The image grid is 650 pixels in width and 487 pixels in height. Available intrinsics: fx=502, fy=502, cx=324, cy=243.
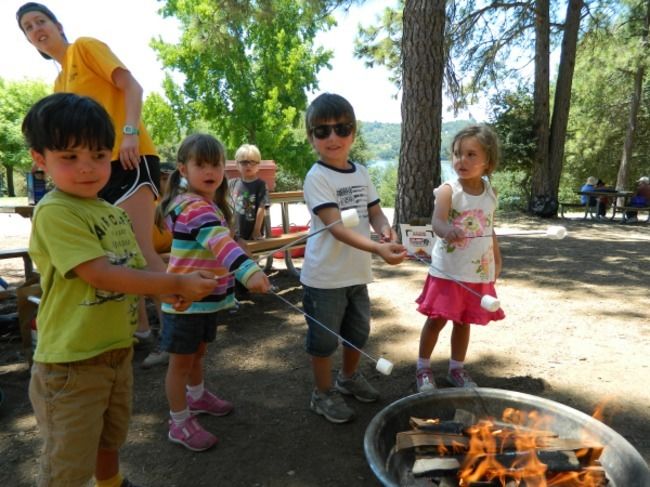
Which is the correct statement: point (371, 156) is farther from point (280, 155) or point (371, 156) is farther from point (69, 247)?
point (69, 247)

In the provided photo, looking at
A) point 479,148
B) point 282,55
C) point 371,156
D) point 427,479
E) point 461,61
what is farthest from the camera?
point 371,156

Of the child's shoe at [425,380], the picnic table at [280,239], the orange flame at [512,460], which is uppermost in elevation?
the picnic table at [280,239]

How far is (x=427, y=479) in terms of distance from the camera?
1.85 meters

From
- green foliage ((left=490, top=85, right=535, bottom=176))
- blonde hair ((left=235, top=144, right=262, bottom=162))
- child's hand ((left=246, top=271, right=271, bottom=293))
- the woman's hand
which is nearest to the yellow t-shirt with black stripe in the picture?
the woman's hand

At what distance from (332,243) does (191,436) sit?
1.11 metres

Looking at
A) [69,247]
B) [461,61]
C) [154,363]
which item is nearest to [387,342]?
[154,363]

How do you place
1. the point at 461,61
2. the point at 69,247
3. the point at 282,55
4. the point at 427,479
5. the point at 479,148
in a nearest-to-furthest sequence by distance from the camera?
1. the point at 69,247
2. the point at 427,479
3. the point at 479,148
4. the point at 461,61
5. the point at 282,55

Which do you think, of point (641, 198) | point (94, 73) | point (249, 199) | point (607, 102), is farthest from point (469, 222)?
point (607, 102)

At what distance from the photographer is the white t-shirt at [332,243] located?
2.42m

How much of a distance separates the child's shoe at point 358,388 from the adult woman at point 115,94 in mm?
1232

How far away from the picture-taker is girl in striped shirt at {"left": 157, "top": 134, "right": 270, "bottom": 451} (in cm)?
216

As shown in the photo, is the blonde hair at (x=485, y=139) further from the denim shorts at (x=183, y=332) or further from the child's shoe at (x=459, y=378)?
the denim shorts at (x=183, y=332)

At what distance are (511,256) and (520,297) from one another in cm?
207

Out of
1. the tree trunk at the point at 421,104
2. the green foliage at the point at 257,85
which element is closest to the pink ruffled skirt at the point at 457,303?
the tree trunk at the point at 421,104
